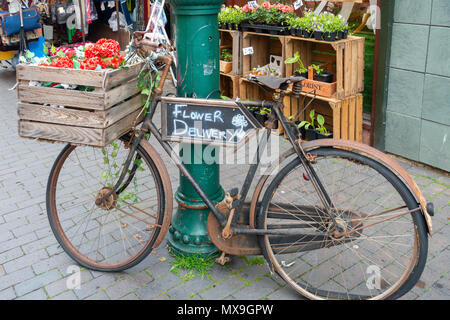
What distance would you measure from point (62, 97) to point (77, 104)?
0.12m

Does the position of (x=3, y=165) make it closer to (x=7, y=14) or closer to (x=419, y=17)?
(x=7, y=14)

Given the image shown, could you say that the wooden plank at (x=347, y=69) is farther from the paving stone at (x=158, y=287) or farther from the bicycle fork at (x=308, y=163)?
the paving stone at (x=158, y=287)

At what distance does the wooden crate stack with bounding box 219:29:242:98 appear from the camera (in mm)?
6684

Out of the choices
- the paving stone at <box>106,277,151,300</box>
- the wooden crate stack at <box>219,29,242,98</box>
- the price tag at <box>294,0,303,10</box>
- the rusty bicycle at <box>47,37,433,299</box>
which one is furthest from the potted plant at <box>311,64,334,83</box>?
the paving stone at <box>106,277,151,300</box>

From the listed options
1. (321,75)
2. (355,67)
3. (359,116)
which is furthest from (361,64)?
(359,116)

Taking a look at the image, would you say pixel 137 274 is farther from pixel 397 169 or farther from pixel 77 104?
pixel 397 169

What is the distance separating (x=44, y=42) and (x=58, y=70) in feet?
22.8

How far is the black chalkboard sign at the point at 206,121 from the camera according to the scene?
320 cm

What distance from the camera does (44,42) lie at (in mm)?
9547

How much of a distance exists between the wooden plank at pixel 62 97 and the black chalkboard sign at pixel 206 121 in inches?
17.9

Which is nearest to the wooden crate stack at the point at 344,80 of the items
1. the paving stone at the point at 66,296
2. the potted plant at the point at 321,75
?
the potted plant at the point at 321,75

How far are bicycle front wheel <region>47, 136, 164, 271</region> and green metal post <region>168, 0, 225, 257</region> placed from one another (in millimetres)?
262

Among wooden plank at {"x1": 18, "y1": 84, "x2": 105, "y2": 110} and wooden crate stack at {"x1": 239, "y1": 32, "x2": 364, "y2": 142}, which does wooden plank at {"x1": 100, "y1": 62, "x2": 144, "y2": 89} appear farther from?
wooden crate stack at {"x1": 239, "y1": 32, "x2": 364, "y2": 142}

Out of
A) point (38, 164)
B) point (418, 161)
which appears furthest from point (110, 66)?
point (418, 161)
